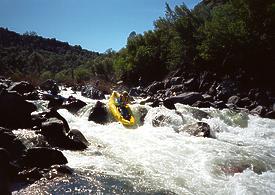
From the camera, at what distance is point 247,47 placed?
27.1 m

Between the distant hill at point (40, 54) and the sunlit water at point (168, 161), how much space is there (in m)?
78.3

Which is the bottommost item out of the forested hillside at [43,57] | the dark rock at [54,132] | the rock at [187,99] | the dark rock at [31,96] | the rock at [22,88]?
the rock at [187,99]

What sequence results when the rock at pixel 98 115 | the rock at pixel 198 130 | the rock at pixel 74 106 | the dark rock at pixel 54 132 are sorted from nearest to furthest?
the dark rock at pixel 54 132, the rock at pixel 198 130, the rock at pixel 98 115, the rock at pixel 74 106

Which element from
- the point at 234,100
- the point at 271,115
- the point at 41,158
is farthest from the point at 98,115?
the point at 234,100

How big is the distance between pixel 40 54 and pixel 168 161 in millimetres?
130154

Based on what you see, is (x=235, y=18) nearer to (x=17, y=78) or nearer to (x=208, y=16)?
(x=208, y=16)

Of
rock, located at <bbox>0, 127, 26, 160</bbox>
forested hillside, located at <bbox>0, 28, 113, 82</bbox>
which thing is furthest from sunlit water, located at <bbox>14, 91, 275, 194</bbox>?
forested hillside, located at <bbox>0, 28, 113, 82</bbox>

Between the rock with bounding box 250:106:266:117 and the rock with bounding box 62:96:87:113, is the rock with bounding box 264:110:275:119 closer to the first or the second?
the rock with bounding box 250:106:266:117

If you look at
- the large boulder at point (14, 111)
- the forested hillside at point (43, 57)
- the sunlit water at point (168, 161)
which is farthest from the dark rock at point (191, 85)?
the forested hillside at point (43, 57)

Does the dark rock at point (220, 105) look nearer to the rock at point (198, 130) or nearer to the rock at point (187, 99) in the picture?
the rock at point (187, 99)

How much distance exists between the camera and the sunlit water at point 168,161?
29.2ft

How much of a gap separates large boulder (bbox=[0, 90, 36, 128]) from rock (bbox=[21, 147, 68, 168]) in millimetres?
4467

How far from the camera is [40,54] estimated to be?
13375 cm

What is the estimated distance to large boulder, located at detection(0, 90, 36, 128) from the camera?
46.2 ft
